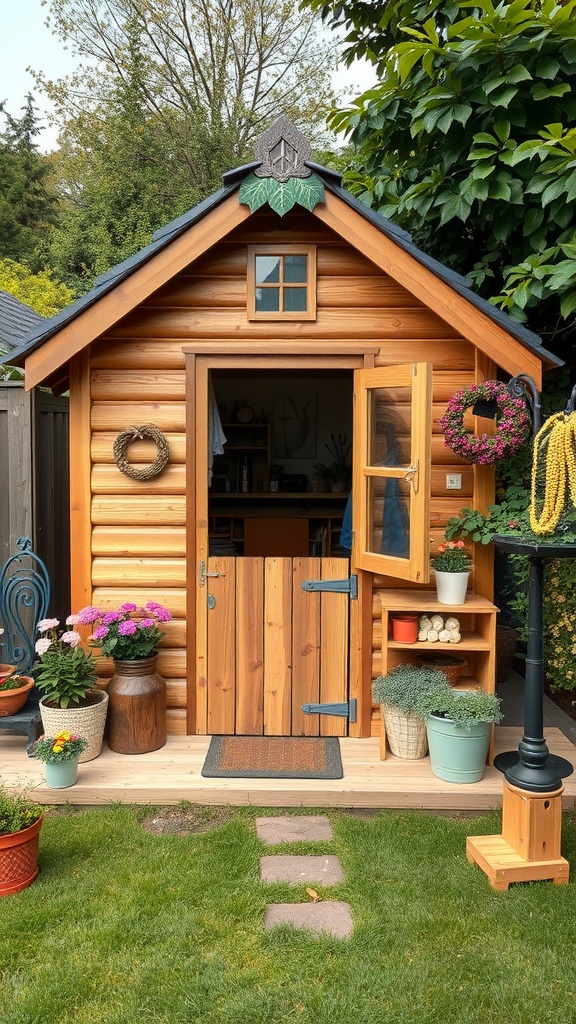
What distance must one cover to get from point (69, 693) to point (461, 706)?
2220 millimetres

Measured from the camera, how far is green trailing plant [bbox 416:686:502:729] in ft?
13.0

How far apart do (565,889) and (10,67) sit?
2437 centimetres

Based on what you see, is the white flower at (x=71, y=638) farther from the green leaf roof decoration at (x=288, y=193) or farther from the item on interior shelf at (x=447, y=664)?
the green leaf roof decoration at (x=288, y=193)

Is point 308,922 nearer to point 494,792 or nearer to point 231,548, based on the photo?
point 494,792

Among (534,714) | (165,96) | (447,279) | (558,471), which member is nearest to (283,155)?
(447,279)

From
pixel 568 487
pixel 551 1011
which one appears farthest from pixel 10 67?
pixel 551 1011

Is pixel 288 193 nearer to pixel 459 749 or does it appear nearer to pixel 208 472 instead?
pixel 208 472

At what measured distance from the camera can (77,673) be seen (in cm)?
420

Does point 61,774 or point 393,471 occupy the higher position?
point 393,471

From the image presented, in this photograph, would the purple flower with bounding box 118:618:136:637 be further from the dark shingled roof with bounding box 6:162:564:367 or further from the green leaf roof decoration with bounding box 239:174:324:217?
the green leaf roof decoration with bounding box 239:174:324:217

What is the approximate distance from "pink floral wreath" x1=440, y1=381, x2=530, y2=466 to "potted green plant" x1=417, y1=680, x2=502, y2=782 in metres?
1.35

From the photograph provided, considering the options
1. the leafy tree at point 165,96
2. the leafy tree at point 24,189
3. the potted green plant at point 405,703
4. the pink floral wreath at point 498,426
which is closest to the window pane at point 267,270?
the pink floral wreath at point 498,426

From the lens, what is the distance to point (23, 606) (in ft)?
16.1

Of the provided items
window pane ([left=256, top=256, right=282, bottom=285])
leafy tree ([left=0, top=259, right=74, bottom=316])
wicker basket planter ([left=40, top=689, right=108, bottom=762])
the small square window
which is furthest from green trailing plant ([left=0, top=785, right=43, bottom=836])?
leafy tree ([left=0, top=259, right=74, bottom=316])
